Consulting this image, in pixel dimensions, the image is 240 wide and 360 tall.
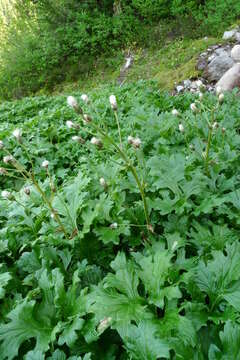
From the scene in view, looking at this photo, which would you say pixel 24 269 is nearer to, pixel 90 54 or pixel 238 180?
pixel 238 180

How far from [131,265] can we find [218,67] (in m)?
6.44

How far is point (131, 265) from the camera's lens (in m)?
1.50

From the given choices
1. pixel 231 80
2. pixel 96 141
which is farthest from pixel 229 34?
pixel 96 141

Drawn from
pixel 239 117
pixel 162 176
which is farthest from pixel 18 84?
pixel 162 176

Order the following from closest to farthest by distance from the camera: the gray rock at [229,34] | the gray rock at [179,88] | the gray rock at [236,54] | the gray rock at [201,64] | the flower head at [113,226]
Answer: the flower head at [113,226]
the gray rock at [179,88]
the gray rock at [236,54]
the gray rock at [201,64]
the gray rock at [229,34]

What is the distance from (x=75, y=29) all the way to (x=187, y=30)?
15.9 ft

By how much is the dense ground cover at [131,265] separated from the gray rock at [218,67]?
4556 mm

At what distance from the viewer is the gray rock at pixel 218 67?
6.75 metres

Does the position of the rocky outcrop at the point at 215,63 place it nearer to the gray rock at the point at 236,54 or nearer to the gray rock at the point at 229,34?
the gray rock at the point at 236,54

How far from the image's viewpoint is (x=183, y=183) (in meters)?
2.01

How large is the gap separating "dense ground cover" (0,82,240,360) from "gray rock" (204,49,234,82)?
4.56 m

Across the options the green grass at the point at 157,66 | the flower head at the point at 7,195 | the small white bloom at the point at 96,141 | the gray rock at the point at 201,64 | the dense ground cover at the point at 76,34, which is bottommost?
the green grass at the point at 157,66

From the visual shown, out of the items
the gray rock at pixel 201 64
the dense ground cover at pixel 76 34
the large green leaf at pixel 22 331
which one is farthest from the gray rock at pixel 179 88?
the large green leaf at pixel 22 331

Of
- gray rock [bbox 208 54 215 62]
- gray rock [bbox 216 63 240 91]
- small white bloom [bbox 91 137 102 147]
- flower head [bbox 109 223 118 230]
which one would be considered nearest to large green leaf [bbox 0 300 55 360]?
flower head [bbox 109 223 118 230]
